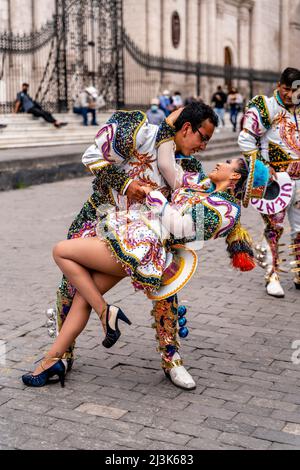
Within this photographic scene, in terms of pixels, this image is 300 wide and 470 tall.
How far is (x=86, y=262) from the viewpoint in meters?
4.00

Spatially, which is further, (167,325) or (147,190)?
(167,325)

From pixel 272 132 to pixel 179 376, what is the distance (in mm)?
2723

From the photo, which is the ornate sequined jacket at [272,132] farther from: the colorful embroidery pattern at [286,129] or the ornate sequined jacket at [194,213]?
the ornate sequined jacket at [194,213]

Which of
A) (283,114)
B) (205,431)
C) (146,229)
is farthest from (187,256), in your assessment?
(283,114)

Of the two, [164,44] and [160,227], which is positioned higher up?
[164,44]

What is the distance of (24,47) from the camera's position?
78.1ft

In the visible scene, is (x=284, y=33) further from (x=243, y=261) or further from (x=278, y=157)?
(x=243, y=261)

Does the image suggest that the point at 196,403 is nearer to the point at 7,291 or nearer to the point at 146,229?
the point at 146,229

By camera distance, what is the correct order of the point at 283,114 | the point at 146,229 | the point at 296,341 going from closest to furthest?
the point at 146,229 < the point at 296,341 < the point at 283,114

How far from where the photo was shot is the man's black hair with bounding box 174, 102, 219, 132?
13.0 feet

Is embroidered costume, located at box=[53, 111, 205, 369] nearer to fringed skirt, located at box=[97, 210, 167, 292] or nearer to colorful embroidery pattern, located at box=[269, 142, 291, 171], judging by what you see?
fringed skirt, located at box=[97, 210, 167, 292]

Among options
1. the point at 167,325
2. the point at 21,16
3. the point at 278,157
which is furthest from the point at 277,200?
the point at 21,16

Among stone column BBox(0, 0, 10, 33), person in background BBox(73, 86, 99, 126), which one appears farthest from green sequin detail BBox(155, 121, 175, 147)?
stone column BBox(0, 0, 10, 33)

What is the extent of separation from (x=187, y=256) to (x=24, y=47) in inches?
828
